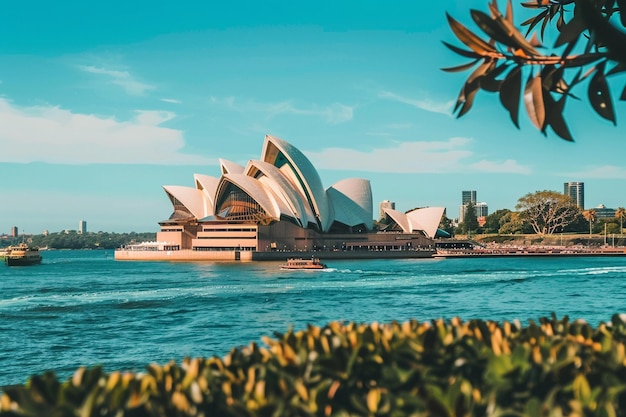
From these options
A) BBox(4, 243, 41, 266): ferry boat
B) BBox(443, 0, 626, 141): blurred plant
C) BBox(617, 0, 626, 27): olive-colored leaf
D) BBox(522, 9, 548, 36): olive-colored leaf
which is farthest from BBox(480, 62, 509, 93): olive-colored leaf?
BBox(4, 243, 41, 266): ferry boat

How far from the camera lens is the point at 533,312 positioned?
26.5m

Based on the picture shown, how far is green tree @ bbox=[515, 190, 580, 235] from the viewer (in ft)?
361

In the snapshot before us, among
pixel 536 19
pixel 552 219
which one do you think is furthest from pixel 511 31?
pixel 552 219

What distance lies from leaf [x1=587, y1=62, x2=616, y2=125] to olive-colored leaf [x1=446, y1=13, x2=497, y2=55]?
849mm

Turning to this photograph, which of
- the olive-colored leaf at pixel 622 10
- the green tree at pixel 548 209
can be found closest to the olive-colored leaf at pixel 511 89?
the olive-colored leaf at pixel 622 10

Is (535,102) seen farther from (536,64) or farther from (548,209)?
(548,209)

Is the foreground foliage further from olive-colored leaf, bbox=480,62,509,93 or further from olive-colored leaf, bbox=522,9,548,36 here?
olive-colored leaf, bbox=522,9,548,36

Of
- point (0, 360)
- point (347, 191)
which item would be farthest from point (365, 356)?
point (347, 191)

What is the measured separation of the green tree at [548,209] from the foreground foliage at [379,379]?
4375 inches

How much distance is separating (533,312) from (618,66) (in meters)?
23.2

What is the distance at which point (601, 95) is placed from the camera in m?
4.95

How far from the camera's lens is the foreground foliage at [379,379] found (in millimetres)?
3639

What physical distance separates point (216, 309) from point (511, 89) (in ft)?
82.4

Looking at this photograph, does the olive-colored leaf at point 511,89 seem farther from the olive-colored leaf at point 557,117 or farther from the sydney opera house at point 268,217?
the sydney opera house at point 268,217
